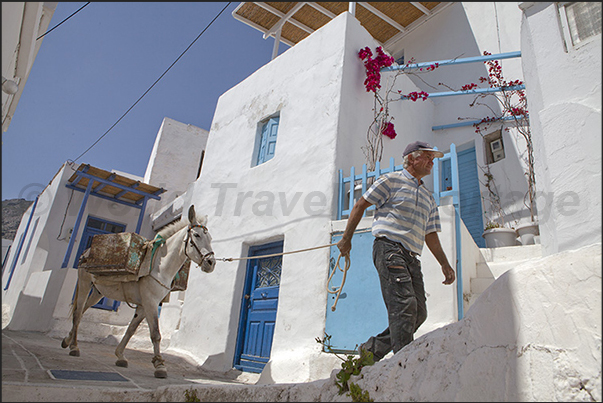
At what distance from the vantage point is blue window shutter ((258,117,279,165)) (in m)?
7.84

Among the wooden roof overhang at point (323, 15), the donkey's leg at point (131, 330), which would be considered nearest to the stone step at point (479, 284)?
the donkey's leg at point (131, 330)

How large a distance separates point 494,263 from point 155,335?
407 centimetres

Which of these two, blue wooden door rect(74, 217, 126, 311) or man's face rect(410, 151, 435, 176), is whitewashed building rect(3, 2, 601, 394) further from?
blue wooden door rect(74, 217, 126, 311)

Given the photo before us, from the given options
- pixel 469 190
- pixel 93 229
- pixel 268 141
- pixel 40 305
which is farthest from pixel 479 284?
pixel 93 229

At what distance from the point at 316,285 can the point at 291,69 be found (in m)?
4.45

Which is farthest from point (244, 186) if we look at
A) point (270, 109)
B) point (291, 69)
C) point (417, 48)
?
point (417, 48)

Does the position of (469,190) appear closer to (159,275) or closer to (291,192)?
(291,192)

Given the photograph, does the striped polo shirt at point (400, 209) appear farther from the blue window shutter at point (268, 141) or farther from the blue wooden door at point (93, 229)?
the blue wooden door at point (93, 229)

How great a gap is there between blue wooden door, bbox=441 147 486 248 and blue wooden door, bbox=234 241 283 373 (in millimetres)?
3500

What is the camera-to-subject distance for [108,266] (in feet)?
17.0

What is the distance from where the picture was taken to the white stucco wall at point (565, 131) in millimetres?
1938

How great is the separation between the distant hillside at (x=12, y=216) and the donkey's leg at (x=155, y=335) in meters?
21.1

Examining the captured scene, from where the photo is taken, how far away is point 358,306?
5.05 metres

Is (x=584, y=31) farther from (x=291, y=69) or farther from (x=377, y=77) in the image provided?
(x=291, y=69)
